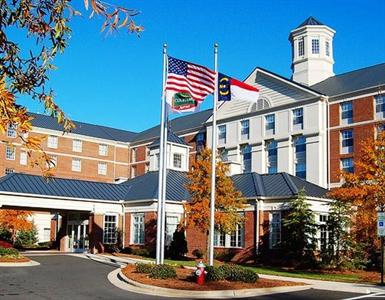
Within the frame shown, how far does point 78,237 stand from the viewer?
137 feet

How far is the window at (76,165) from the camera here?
76000 mm

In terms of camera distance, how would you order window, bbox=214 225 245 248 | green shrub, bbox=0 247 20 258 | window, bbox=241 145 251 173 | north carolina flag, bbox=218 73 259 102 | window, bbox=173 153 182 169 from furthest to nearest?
window, bbox=241 145 251 173, window, bbox=173 153 182 169, window, bbox=214 225 245 248, green shrub, bbox=0 247 20 258, north carolina flag, bbox=218 73 259 102

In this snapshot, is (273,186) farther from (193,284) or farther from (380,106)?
(380,106)

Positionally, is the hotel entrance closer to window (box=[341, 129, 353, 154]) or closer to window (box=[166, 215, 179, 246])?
window (box=[166, 215, 179, 246])

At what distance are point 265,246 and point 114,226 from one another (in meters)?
12.6

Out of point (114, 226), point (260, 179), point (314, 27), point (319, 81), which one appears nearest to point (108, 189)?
point (114, 226)

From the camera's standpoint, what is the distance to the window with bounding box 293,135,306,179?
5388 cm

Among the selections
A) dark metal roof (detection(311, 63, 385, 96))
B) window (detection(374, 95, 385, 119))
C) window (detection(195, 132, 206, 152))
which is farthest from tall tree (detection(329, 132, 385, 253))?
window (detection(195, 132, 206, 152))

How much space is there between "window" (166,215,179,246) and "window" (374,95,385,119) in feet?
74.5

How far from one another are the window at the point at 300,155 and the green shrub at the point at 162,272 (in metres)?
35.3

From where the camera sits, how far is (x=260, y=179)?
3744 cm

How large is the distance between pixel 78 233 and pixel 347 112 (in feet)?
91.8

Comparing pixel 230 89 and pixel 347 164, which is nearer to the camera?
pixel 230 89

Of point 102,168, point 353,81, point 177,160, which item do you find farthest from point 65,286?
point 102,168
